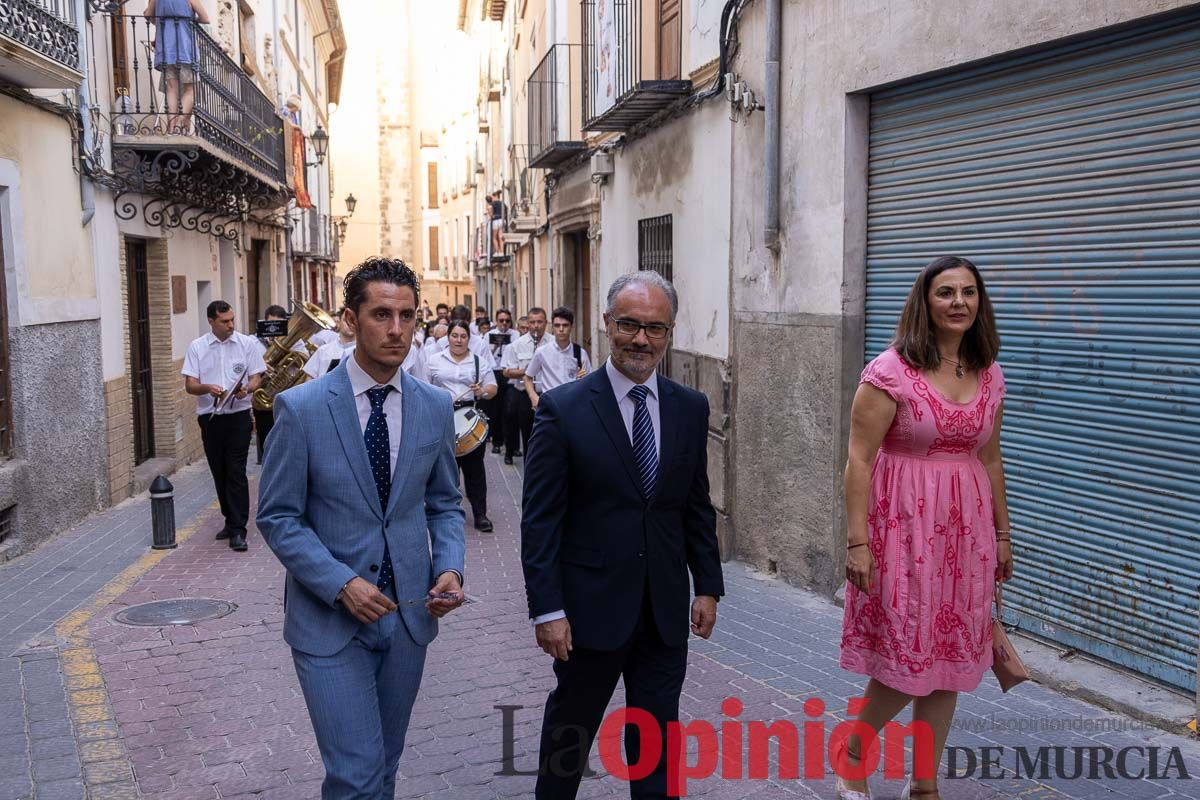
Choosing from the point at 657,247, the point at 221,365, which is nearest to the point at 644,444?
the point at 221,365

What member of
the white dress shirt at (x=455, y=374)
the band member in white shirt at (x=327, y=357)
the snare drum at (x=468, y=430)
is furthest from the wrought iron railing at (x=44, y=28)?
the snare drum at (x=468, y=430)

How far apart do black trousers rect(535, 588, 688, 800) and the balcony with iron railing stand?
681 cm

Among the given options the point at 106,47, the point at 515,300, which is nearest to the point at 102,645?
the point at 106,47

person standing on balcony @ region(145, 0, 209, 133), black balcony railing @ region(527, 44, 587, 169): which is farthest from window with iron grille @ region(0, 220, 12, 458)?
black balcony railing @ region(527, 44, 587, 169)

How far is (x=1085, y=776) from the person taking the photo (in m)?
4.44

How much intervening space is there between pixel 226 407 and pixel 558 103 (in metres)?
9.64

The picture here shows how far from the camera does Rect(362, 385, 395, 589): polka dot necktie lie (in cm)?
327

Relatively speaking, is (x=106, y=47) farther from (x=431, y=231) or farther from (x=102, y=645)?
(x=431, y=231)

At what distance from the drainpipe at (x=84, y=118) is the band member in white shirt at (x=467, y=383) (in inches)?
142

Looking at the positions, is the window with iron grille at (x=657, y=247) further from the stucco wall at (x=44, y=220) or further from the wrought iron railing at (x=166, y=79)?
the stucco wall at (x=44, y=220)

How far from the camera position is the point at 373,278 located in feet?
10.7

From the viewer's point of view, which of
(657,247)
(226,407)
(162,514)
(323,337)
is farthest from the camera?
(657,247)

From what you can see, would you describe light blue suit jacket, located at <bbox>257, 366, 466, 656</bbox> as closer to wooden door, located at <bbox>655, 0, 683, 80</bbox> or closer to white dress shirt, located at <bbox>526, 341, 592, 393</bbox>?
white dress shirt, located at <bbox>526, 341, 592, 393</bbox>

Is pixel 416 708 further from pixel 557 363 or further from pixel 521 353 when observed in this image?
pixel 521 353
